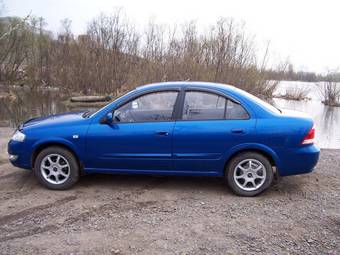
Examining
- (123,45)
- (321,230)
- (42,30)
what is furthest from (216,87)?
(42,30)

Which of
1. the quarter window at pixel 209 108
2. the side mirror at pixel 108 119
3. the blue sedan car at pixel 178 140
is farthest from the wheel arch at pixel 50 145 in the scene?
the quarter window at pixel 209 108

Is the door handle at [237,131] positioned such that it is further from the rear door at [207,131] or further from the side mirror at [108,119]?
the side mirror at [108,119]

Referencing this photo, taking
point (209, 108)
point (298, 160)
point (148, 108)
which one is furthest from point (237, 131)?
point (148, 108)

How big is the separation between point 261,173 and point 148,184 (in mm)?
1796

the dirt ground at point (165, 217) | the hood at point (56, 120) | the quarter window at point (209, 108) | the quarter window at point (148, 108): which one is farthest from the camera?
the hood at point (56, 120)

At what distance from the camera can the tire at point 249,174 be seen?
16.2 ft

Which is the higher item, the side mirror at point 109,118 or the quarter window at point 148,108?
the quarter window at point 148,108

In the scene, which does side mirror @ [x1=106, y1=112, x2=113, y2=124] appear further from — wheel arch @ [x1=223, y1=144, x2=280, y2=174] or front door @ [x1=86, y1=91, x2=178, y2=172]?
wheel arch @ [x1=223, y1=144, x2=280, y2=174]

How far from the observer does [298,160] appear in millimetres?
4879

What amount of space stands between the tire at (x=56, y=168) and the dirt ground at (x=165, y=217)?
0.48ft

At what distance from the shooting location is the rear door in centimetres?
488

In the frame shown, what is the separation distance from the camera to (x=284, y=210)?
4578 mm

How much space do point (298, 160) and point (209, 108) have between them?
148cm

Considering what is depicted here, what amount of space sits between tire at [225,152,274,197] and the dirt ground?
0.14 m
